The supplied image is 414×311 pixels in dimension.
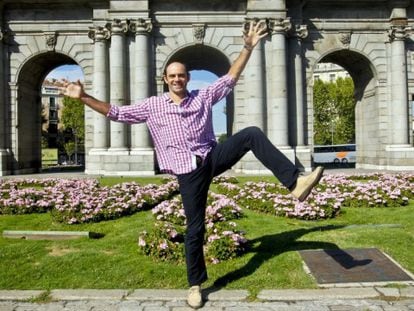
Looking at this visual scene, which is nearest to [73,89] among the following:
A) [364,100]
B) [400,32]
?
[400,32]

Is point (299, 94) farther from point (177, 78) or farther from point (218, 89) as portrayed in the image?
point (177, 78)

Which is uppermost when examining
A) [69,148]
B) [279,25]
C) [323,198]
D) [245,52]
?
[279,25]

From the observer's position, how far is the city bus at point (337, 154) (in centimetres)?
5053

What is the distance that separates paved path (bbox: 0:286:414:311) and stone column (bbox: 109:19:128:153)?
59.4ft

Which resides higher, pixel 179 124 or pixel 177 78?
pixel 177 78

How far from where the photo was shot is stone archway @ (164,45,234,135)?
24344 millimetres

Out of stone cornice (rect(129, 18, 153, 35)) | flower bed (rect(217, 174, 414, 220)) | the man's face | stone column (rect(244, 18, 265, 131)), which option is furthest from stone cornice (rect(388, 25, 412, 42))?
the man's face

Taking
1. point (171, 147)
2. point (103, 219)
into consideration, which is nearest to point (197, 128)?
point (171, 147)

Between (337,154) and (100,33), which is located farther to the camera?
(337,154)

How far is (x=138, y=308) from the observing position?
4.83 m

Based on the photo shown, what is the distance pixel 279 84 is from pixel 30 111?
1617 cm

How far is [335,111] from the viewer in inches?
2640

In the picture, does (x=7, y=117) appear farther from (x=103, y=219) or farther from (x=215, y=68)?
(x=103, y=219)

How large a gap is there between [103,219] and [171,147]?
5.70 meters
